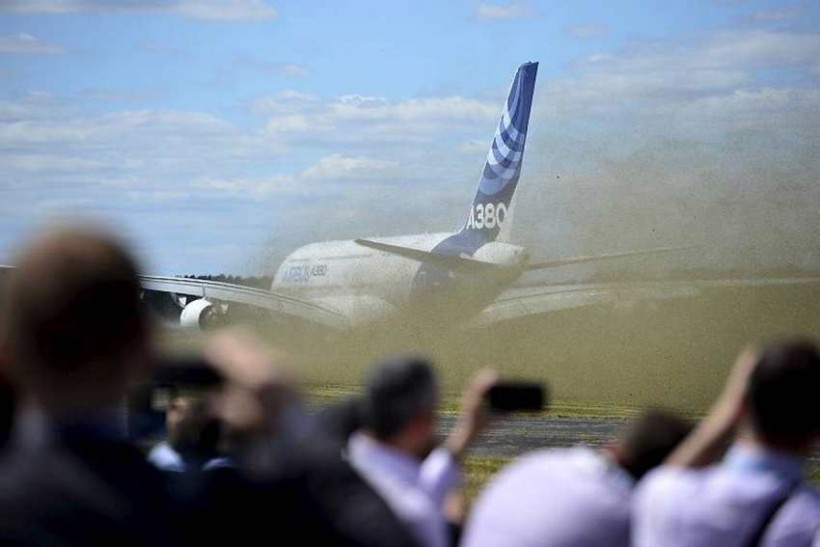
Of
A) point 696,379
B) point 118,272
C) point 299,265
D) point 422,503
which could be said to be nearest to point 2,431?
point 422,503

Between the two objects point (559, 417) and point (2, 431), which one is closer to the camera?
point (2, 431)

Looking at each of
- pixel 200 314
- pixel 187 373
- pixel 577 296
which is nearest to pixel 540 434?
pixel 200 314

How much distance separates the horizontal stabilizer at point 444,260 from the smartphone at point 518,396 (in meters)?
46.8

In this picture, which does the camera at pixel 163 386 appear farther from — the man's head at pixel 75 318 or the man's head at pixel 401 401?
the man's head at pixel 401 401

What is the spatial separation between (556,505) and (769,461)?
2.54ft

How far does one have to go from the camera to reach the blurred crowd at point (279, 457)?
316 centimetres

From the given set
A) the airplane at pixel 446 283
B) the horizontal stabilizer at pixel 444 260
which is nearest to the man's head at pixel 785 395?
the airplane at pixel 446 283

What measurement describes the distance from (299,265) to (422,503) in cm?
5695

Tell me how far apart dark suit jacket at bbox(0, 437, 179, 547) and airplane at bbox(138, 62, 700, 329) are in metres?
46.9

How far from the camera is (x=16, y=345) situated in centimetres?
329

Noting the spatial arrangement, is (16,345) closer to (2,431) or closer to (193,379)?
(193,379)

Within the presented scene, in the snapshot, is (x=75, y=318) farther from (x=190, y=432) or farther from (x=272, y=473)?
(x=190, y=432)

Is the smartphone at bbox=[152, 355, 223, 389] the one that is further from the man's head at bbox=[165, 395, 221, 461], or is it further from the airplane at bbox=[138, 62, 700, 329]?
the airplane at bbox=[138, 62, 700, 329]

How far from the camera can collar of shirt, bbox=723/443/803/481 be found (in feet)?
17.6
